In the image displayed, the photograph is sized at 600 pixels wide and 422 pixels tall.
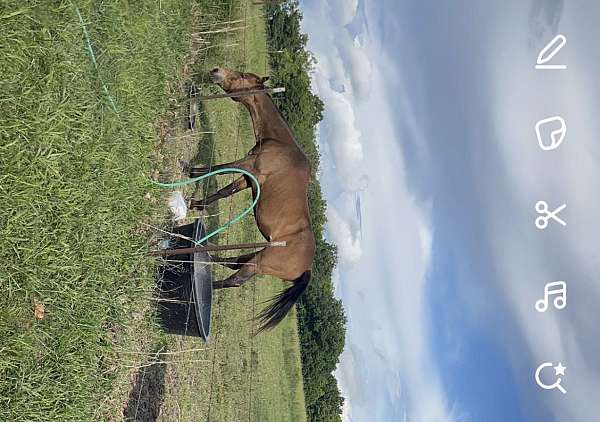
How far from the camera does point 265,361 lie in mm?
12258

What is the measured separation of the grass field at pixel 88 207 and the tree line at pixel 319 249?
38.2 ft

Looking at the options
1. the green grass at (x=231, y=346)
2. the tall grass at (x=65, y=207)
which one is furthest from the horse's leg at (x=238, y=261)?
the tall grass at (x=65, y=207)

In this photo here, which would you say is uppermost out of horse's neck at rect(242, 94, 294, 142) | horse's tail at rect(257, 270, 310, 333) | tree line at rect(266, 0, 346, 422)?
horse's neck at rect(242, 94, 294, 142)

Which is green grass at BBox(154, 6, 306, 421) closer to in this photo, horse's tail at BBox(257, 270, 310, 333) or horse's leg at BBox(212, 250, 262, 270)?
horse's tail at BBox(257, 270, 310, 333)

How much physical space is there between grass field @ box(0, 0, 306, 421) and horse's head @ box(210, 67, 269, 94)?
44 cm

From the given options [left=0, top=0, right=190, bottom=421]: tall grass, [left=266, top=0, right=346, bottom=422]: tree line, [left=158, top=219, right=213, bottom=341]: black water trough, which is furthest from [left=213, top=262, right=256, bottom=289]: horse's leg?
[left=266, top=0, right=346, bottom=422]: tree line

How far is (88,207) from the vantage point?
3455 mm

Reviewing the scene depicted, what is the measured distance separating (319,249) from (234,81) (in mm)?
16526

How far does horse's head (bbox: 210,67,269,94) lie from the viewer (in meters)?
6.07

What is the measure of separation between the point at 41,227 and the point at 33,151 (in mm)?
395

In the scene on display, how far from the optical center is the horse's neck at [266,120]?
20.1 feet

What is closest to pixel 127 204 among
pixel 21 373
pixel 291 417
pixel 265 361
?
pixel 21 373

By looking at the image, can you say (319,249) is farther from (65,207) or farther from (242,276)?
(65,207)

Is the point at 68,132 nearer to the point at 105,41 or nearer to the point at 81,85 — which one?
the point at 81,85
